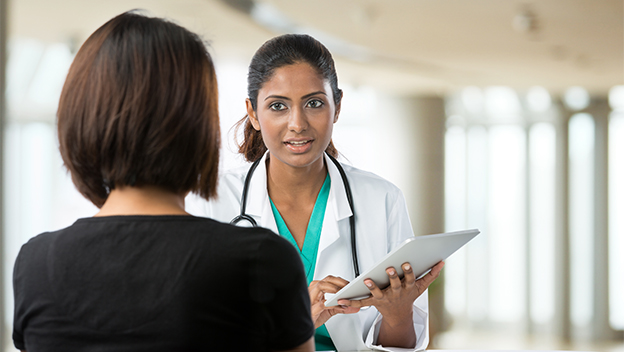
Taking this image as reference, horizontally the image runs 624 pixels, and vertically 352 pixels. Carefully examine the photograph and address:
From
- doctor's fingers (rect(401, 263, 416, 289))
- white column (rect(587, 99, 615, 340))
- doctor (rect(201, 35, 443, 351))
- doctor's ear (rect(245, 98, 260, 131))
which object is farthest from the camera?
white column (rect(587, 99, 615, 340))

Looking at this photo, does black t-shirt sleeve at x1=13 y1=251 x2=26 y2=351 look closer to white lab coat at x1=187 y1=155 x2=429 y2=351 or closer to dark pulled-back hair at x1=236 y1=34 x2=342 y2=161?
white lab coat at x1=187 y1=155 x2=429 y2=351

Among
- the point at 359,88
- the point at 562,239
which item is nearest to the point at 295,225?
the point at 359,88

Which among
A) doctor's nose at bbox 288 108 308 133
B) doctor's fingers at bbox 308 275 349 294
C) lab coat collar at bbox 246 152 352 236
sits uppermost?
doctor's nose at bbox 288 108 308 133

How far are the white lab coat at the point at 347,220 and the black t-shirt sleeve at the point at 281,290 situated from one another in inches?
32.6

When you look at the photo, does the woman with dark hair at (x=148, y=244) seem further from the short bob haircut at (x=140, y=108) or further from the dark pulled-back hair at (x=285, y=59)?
the dark pulled-back hair at (x=285, y=59)

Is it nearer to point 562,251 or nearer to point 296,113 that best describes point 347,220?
point 296,113

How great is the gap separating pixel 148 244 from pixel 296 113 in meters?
0.96

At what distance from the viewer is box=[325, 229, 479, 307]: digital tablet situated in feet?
3.93

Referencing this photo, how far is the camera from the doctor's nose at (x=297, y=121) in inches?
65.6

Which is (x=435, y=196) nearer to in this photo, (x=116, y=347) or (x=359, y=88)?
(x=359, y=88)

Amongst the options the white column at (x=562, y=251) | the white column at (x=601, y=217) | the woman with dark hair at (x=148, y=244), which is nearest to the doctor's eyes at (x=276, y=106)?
the woman with dark hair at (x=148, y=244)

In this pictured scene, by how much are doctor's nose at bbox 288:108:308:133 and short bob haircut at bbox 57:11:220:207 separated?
2.61ft

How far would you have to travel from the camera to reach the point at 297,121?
1668mm

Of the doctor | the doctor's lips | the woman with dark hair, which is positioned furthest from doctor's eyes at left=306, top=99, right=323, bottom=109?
the woman with dark hair
